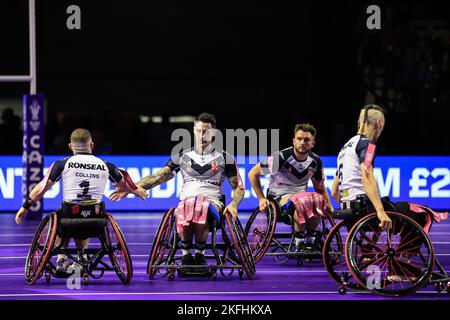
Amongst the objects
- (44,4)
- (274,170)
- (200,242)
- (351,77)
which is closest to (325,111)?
(351,77)

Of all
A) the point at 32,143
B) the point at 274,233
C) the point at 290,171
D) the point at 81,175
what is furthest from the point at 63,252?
the point at 32,143

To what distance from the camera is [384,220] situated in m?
8.20

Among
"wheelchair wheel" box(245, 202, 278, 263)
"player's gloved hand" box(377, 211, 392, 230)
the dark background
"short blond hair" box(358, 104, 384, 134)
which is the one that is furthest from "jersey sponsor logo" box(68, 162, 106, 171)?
the dark background

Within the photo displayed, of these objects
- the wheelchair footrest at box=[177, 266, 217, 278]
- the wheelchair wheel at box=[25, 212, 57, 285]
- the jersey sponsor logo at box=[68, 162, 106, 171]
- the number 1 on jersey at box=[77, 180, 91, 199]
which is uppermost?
the jersey sponsor logo at box=[68, 162, 106, 171]

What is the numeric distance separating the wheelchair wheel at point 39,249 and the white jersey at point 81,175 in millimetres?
310

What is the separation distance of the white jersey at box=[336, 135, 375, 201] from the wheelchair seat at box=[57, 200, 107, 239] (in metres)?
2.07

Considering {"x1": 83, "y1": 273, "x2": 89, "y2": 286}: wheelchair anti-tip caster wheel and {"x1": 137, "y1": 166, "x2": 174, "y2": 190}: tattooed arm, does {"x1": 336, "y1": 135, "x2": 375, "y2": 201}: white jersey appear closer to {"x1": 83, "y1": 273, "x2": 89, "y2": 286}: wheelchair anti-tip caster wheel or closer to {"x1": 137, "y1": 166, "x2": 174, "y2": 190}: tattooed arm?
{"x1": 137, "y1": 166, "x2": 174, "y2": 190}: tattooed arm

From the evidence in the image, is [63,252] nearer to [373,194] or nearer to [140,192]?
[140,192]

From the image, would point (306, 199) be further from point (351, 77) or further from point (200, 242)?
point (351, 77)

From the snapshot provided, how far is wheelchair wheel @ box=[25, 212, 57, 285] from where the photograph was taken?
9023 mm

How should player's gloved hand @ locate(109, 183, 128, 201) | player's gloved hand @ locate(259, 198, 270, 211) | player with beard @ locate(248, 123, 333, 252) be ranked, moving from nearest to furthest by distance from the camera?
player's gloved hand @ locate(109, 183, 128, 201), player's gloved hand @ locate(259, 198, 270, 211), player with beard @ locate(248, 123, 333, 252)

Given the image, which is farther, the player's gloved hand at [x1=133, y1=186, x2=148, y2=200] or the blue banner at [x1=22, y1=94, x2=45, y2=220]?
the blue banner at [x1=22, y1=94, x2=45, y2=220]

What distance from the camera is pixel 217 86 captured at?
2575cm

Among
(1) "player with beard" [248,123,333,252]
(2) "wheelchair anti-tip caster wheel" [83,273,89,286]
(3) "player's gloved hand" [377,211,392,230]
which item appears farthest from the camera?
(1) "player with beard" [248,123,333,252]
